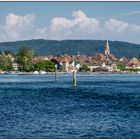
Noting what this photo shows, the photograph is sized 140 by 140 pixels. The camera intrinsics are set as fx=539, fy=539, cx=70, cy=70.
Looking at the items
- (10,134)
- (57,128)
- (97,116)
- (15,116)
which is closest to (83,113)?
(97,116)

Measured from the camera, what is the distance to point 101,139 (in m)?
31.5

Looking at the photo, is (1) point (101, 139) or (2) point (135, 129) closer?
(1) point (101, 139)

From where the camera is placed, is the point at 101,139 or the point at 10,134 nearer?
the point at 101,139

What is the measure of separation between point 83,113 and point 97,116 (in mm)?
3158

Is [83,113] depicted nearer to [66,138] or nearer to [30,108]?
[30,108]

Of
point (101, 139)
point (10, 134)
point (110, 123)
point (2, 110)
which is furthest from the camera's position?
point (2, 110)

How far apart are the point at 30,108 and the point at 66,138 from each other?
21.3 meters

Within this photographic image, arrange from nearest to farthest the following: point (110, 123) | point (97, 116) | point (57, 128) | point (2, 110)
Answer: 1. point (57, 128)
2. point (110, 123)
3. point (97, 116)
4. point (2, 110)

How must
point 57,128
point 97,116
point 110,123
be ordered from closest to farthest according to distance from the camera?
1. point 57,128
2. point 110,123
3. point 97,116

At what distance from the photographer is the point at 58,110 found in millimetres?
50969

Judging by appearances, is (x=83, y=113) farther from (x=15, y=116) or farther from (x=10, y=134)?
(x=10, y=134)

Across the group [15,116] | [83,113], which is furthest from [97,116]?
[15,116]

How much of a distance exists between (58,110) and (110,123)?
40.9ft

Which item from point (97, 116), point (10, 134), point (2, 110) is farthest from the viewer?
point (2, 110)
